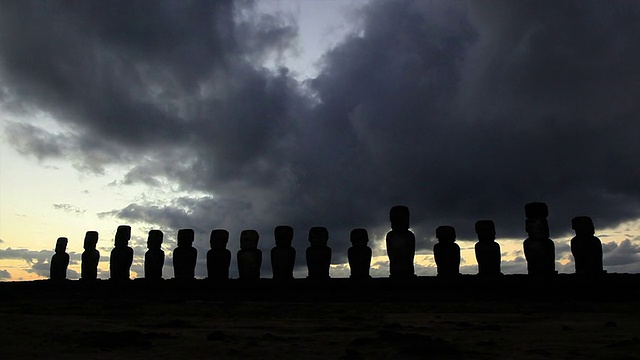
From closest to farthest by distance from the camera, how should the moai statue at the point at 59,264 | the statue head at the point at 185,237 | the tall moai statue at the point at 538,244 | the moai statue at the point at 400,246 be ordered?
1. the tall moai statue at the point at 538,244
2. the moai statue at the point at 400,246
3. the statue head at the point at 185,237
4. the moai statue at the point at 59,264

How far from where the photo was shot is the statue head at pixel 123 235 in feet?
63.4

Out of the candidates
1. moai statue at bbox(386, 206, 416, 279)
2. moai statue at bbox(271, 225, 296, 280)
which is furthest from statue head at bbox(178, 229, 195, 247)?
moai statue at bbox(386, 206, 416, 279)

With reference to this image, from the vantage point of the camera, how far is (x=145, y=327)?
6.58 metres

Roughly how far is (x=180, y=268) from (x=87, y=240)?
15.6ft

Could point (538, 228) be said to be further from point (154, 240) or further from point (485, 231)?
point (154, 240)

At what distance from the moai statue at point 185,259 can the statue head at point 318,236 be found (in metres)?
3.93

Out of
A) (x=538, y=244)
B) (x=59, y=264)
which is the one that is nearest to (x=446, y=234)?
(x=538, y=244)

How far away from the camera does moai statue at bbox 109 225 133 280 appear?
19078 millimetres

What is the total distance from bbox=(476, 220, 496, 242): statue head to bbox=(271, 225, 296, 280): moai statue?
16.9 feet

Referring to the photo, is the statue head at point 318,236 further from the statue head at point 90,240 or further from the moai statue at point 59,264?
the moai statue at point 59,264

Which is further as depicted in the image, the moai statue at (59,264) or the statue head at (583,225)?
the moai statue at (59,264)

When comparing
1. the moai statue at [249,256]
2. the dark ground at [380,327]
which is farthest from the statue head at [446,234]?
the moai statue at [249,256]

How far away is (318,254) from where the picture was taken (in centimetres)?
1599

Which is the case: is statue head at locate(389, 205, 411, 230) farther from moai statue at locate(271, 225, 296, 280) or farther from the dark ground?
→ moai statue at locate(271, 225, 296, 280)
